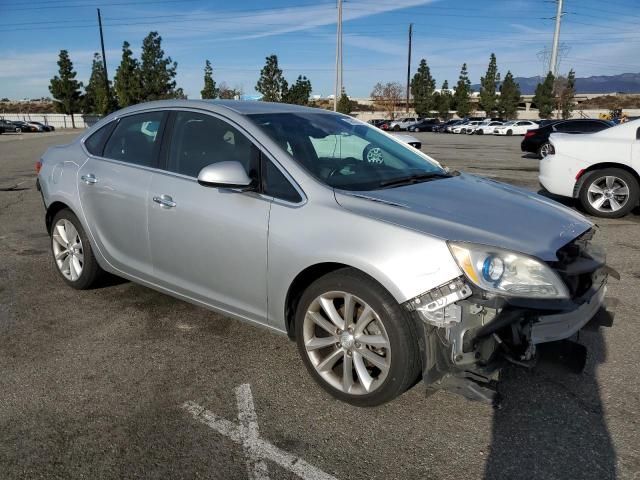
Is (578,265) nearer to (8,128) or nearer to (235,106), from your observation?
(235,106)

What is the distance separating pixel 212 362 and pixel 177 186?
115 centimetres

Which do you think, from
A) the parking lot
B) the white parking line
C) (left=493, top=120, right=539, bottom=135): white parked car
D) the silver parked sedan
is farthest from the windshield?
(left=493, top=120, right=539, bottom=135): white parked car

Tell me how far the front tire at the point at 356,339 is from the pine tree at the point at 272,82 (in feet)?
159

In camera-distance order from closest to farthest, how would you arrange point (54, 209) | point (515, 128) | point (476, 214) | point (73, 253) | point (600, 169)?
point (476, 214), point (73, 253), point (54, 209), point (600, 169), point (515, 128)

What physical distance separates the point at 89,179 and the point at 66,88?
7116 cm

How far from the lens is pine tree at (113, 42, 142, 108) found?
5416 cm

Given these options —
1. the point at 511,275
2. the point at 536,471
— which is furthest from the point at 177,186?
the point at 536,471

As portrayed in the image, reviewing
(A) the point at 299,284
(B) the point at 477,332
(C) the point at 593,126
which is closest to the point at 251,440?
(A) the point at 299,284

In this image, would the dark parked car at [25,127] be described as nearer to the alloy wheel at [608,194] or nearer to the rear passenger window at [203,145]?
the alloy wheel at [608,194]

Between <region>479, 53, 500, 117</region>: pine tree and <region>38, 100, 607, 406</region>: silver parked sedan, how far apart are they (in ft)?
259

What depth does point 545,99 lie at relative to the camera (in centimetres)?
6888

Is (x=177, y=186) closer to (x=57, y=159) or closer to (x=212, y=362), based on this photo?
(x=212, y=362)

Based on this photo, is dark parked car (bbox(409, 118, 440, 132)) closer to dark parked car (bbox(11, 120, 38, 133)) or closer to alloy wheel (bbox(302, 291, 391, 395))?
dark parked car (bbox(11, 120, 38, 133))

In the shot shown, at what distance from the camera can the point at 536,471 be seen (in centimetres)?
230
